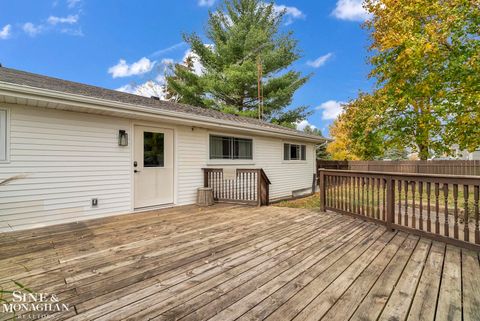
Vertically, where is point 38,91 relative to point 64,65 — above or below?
below

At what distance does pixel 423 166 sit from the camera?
38.8 feet

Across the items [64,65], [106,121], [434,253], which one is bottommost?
[434,253]

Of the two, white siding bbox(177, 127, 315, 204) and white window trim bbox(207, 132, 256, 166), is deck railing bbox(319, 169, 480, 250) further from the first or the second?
white siding bbox(177, 127, 315, 204)

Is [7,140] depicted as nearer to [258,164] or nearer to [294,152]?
[258,164]

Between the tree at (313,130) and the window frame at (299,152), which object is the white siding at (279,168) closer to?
the window frame at (299,152)

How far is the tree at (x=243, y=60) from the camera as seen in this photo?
14492 millimetres

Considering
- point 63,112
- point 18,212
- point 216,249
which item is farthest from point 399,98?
point 18,212

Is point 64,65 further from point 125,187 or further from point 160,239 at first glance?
point 160,239

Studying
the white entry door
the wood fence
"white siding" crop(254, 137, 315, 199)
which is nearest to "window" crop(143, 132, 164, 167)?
the white entry door

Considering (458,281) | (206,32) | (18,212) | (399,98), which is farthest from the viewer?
(206,32)

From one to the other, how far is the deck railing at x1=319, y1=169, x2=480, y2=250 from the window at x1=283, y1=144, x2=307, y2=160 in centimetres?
471

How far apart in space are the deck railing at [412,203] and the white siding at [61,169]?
4467mm

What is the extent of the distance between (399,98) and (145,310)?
11.3 meters

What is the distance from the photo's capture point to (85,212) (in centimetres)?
466
